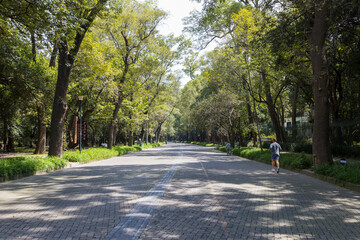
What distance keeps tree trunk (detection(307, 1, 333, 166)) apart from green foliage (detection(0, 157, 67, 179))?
12.5 m

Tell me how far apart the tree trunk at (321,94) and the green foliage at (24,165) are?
12.5m

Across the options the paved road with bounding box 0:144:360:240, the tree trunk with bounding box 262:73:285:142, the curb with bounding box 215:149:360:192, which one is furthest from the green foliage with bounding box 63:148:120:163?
the tree trunk with bounding box 262:73:285:142

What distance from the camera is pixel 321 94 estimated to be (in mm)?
13188

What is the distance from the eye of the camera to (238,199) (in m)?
7.32

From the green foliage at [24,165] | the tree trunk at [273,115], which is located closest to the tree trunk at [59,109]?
the green foliage at [24,165]

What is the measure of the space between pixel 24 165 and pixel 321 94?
523 inches

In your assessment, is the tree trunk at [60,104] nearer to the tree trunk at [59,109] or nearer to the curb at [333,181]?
the tree trunk at [59,109]

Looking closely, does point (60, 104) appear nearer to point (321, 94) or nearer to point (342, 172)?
point (321, 94)

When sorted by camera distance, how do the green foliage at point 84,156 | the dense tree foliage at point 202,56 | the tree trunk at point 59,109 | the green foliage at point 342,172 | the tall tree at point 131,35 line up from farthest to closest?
1. the tall tree at point 131,35
2. the green foliage at point 84,156
3. the tree trunk at point 59,109
4. the dense tree foliage at point 202,56
5. the green foliage at point 342,172

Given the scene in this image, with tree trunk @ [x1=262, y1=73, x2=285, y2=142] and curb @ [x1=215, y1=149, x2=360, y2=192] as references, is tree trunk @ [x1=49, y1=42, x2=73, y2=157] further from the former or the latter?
tree trunk @ [x1=262, y1=73, x2=285, y2=142]

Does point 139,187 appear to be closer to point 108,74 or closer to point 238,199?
point 238,199

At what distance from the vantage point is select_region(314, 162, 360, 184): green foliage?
954 centimetres

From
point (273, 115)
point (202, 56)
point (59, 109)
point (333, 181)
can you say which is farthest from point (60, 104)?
point (202, 56)

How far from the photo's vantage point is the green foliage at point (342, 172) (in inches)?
375
